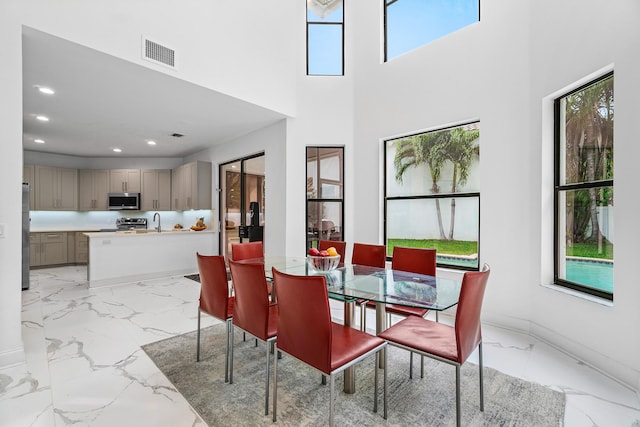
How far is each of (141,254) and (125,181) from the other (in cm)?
296

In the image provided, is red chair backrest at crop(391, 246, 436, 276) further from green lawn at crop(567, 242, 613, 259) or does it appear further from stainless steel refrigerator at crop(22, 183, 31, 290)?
stainless steel refrigerator at crop(22, 183, 31, 290)

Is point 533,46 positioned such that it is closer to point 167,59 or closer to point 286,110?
point 286,110

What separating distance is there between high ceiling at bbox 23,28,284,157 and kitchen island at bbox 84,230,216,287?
1.79 meters

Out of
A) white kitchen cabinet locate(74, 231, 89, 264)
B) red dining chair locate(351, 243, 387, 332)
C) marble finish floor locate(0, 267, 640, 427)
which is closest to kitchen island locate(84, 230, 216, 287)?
marble finish floor locate(0, 267, 640, 427)

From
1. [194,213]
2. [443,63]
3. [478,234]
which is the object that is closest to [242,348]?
[478,234]

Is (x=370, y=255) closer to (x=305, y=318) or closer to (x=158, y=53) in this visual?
(x=305, y=318)

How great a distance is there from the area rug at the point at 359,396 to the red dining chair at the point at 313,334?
17cm

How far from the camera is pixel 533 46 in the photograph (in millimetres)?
2939

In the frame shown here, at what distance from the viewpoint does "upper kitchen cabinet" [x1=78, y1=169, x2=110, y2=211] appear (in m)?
7.13

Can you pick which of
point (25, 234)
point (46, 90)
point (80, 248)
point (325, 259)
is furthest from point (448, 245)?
point (80, 248)

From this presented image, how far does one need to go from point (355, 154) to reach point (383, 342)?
10.2 ft

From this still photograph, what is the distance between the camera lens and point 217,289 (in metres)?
2.31

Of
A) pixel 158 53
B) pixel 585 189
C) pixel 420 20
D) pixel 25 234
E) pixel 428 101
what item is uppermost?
pixel 420 20

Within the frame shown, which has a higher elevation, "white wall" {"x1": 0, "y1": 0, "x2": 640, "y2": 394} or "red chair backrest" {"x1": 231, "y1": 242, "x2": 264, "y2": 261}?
"white wall" {"x1": 0, "y1": 0, "x2": 640, "y2": 394}
